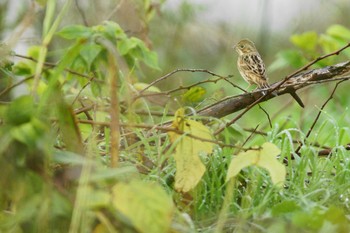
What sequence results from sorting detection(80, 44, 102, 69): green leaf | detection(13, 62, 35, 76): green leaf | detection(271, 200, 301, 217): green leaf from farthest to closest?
detection(13, 62, 35, 76): green leaf < detection(80, 44, 102, 69): green leaf < detection(271, 200, 301, 217): green leaf

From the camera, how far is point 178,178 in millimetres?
2262

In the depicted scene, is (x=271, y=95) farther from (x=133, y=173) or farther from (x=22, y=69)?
(x=22, y=69)

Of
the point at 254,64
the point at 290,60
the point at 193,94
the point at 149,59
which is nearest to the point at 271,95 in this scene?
the point at 193,94

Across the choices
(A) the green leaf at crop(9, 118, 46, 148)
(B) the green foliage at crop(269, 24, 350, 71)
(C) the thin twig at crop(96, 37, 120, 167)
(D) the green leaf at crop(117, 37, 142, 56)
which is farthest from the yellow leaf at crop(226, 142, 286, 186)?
(B) the green foliage at crop(269, 24, 350, 71)

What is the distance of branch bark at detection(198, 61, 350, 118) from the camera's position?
2869 mm

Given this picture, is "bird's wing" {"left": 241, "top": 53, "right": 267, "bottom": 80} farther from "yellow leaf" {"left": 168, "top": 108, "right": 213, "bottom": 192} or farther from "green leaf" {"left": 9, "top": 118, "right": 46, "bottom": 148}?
"green leaf" {"left": 9, "top": 118, "right": 46, "bottom": 148}

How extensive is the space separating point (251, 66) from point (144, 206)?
5.53ft

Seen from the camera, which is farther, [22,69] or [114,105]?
[22,69]

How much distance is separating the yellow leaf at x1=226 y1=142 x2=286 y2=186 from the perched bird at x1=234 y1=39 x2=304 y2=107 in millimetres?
891

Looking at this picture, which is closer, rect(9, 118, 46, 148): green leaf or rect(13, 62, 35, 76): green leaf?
rect(9, 118, 46, 148): green leaf

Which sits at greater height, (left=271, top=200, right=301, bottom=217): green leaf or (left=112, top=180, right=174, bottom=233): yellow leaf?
(left=271, top=200, right=301, bottom=217): green leaf

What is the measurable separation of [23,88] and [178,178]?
169 cm

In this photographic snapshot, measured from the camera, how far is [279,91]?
9.66 feet

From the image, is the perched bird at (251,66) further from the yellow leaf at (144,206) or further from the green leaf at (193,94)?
the yellow leaf at (144,206)
